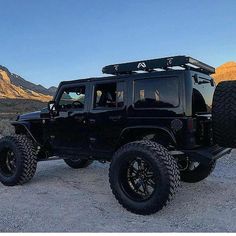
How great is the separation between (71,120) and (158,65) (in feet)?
6.34

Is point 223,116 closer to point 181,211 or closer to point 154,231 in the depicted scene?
point 181,211

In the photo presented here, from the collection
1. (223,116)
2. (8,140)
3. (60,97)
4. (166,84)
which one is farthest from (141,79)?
(8,140)

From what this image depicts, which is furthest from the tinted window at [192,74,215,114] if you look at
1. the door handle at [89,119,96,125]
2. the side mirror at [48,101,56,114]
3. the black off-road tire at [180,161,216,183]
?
the side mirror at [48,101,56,114]

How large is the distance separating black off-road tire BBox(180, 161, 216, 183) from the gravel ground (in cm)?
13

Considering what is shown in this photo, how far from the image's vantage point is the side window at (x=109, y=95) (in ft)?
20.7

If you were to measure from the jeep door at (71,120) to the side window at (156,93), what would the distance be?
3.56 feet

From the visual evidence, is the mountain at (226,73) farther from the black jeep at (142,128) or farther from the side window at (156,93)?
the side window at (156,93)

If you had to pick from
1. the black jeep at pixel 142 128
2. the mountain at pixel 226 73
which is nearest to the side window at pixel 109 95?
the black jeep at pixel 142 128

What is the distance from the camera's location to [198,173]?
23.4 feet

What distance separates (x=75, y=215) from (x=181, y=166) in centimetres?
255

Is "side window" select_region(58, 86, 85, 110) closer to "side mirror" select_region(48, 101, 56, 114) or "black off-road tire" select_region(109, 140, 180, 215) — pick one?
"side mirror" select_region(48, 101, 56, 114)

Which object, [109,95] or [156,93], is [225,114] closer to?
[156,93]

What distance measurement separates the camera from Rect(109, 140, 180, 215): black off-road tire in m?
5.19

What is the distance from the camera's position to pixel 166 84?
19.1 ft
